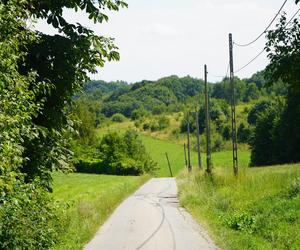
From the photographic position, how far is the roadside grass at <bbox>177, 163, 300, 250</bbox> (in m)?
11.1

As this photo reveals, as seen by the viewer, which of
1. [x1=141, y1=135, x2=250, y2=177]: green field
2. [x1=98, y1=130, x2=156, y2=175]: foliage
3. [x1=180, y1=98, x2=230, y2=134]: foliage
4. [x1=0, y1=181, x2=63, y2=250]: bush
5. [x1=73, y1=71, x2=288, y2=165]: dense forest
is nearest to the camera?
[x1=0, y1=181, x2=63, y2=250]: bush

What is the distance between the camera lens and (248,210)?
1571 centimetres

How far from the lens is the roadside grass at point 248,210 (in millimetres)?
11109

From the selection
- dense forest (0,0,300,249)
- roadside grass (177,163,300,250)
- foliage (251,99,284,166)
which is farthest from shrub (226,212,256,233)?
foliage (251,99,284,166)

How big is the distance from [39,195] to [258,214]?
25.9 ft

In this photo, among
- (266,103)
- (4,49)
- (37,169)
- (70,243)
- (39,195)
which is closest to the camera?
(4,49)

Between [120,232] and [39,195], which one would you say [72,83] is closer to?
[39,195]

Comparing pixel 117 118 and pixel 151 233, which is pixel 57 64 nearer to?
pixel 151 233

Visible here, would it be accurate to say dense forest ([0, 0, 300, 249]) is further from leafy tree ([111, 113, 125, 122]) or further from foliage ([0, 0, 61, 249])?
leafy tree ([111, 113, 125, 122])

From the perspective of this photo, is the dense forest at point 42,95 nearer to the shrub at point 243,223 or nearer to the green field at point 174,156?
the shrub at point 243,223

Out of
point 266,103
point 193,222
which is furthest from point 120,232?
point 266,103

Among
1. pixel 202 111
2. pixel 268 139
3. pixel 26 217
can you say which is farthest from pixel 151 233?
pixel 202 111

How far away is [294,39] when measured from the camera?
10055 mm

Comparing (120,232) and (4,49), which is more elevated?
(4,49)
